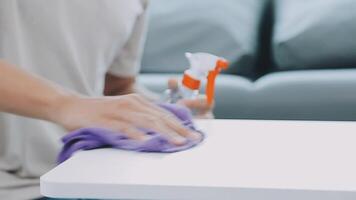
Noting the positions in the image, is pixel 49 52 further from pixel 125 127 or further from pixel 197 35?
pixel 197 35

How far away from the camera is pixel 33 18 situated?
0.94 metres

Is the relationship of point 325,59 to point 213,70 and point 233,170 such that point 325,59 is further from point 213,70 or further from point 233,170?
point 233,170

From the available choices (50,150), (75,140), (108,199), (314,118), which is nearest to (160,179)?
(108,199)

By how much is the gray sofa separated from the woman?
412 millimetres

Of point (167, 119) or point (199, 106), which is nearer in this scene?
point (167, 119)

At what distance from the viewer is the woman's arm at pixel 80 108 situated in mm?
677

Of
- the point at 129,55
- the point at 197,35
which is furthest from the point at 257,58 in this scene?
the point at 129,55

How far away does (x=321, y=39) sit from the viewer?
165cm

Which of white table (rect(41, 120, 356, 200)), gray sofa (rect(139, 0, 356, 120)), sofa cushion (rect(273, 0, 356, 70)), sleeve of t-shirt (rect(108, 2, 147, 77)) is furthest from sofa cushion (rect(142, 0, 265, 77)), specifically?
white table (rect(41, 120, 356, 200))

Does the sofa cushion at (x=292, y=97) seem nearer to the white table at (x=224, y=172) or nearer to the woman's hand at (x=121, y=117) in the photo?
the white table at (x=224, y=172)

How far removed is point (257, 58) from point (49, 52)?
0.93m

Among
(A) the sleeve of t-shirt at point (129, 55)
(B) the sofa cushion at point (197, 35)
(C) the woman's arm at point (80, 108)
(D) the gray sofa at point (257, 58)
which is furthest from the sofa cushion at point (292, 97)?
(C) the woman's arm at point (80, 108)

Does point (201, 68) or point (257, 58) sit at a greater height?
point (201, 68)

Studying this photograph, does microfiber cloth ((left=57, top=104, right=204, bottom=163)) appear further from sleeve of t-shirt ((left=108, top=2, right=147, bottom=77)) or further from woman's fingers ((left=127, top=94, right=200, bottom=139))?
sleeve of t-shirt ((left=108, top=2, right=147, bottom=77))
